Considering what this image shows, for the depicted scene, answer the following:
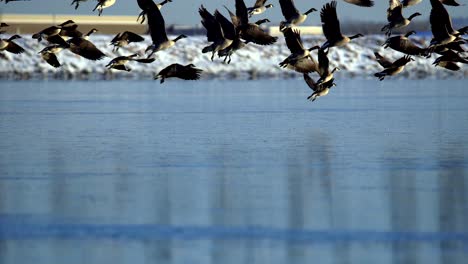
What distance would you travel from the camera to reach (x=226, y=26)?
16.9 meters

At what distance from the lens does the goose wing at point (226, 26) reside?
16672mm

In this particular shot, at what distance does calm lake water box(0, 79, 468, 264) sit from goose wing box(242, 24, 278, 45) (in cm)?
141

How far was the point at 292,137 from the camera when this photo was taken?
16.8m

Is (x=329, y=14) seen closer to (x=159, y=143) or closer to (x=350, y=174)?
(x=159, y=143)

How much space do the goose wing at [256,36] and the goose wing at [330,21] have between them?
2.43 ft

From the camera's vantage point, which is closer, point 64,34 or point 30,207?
point 30,207

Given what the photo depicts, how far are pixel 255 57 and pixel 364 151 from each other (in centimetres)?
5783

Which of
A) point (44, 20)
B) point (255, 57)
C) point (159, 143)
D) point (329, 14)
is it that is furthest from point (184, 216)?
point (44, 20)

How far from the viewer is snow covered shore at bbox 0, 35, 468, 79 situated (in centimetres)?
5547

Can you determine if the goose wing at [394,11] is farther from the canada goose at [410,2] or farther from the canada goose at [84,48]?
the canada goose at [84,48]

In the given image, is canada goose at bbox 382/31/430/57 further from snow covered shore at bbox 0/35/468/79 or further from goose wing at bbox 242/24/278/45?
snow covered shore at bbox 0/35/468/79

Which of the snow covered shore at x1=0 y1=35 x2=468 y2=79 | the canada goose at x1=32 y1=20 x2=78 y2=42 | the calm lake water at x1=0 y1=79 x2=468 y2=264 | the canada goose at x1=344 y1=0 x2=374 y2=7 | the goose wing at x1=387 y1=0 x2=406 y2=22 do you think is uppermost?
the canada goose at x1=344 y1=0 x2=374 y2=7

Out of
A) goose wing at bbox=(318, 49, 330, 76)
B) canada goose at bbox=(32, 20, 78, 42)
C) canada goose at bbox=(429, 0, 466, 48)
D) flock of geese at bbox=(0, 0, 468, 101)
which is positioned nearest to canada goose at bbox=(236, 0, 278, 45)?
flock of geese at bbox=(0, 0, 468, 101)

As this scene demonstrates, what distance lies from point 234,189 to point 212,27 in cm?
618
